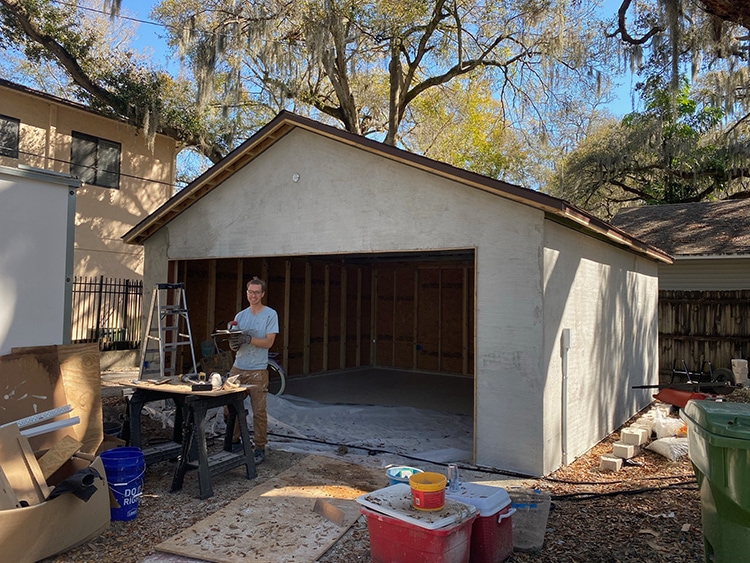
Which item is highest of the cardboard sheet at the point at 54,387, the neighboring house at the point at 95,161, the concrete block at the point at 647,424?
the neighboring house at the point at 95,161

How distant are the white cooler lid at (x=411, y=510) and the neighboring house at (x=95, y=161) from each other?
489 inches

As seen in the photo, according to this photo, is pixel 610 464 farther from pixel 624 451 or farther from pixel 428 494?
pixel 428 494

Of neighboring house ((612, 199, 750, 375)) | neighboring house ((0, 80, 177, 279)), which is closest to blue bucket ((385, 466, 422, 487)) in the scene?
neighboring house ((612, 199, 750, 375))

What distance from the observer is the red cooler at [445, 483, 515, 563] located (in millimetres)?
3445

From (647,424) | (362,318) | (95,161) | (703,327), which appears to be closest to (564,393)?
(647,424)

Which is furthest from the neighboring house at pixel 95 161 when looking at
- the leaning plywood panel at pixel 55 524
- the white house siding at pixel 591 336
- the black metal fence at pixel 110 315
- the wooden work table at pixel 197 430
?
the white house siding at pixel 591 336

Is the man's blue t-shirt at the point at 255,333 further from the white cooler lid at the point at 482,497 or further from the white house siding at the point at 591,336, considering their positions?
the white house siding at the point at 591,336

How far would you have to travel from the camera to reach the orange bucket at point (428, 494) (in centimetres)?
315

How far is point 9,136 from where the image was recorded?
12680 mm

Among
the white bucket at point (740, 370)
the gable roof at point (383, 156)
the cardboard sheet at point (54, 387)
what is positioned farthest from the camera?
the white bucket at point (740, 370)

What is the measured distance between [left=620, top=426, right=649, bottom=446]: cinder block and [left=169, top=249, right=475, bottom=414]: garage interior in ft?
11.0

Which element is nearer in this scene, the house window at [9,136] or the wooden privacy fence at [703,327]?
the wooden privacy fence at [703,327]

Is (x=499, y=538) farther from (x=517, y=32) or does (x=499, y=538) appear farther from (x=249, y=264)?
(x=517, y=32)

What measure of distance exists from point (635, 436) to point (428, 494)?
173 inches
